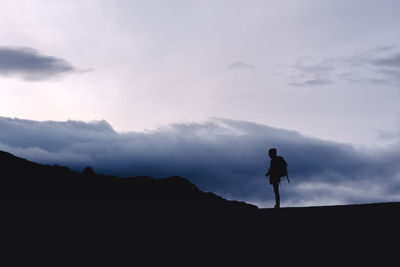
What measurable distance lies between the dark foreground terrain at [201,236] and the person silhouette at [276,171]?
2.37 m

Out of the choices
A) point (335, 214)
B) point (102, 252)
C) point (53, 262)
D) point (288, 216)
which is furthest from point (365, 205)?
point (53, 262)

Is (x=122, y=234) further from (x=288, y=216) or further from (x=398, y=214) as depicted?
(x=398, y=214)

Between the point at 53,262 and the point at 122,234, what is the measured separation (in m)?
1.92

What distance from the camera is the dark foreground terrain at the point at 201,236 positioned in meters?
9.05

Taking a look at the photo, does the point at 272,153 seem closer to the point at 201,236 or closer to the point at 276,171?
the point at 276,171

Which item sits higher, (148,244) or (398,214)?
(398,214)

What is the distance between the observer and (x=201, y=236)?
10.8m

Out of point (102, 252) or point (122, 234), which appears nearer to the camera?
point (102, 252)

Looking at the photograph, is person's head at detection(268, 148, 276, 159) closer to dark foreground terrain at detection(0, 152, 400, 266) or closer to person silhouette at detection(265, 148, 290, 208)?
person silhouette at detection(265, 148, 290, 208)

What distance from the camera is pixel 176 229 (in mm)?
11547

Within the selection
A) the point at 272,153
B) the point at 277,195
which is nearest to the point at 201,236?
the point at 277,195

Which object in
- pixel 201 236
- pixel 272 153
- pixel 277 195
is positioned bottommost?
pixel 201 236

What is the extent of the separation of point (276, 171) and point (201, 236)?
5.42m

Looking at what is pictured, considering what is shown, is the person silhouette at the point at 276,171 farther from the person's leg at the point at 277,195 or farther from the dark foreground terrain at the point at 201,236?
the dark foreground terrain at the point at 201,236
